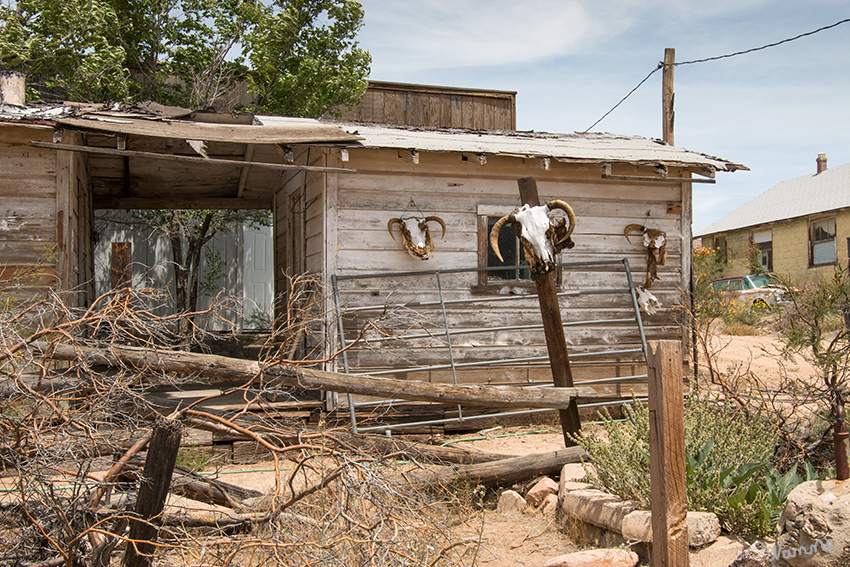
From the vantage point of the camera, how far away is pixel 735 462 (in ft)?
14.5

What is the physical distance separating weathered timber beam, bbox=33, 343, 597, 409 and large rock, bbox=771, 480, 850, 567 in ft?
6.94

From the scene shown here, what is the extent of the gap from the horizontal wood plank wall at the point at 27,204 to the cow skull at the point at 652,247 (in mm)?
7054

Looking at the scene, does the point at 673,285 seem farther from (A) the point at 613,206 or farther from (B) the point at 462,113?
(B) the point at 462,113

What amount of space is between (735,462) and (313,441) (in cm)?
284

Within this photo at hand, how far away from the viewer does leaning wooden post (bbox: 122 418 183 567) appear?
3.22m

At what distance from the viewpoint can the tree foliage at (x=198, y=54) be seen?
12.9m

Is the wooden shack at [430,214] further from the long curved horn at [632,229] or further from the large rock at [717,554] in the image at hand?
the large rock at [717,554]

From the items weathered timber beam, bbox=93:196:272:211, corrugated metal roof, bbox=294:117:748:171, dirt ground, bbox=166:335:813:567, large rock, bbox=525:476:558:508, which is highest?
corrugated metal roof, bbox=294:117:748:171

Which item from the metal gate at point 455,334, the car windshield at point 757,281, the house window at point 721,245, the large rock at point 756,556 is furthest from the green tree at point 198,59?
the house window at point 721,245

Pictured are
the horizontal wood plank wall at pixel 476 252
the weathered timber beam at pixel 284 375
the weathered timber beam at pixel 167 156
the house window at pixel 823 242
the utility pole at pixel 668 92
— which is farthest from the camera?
the house window at pixel 823 242

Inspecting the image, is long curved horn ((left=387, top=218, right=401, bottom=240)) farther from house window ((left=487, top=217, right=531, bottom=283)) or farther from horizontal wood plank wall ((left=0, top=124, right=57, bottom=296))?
horizontal wood plank wall ((left=0, top=124, right=57, bottom=296))

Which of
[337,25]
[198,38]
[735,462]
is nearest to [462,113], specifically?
[337,25]

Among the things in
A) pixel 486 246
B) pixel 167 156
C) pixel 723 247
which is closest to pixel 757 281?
pixel 723 247

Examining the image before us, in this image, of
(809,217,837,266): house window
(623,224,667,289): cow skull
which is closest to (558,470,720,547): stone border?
(623,224,667,289): cow skull
